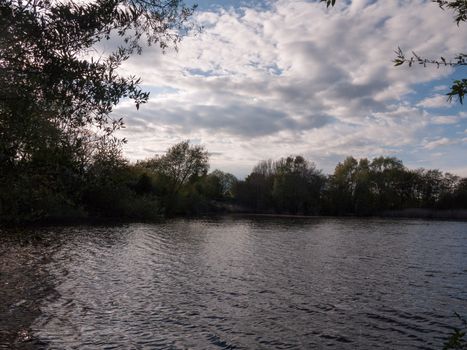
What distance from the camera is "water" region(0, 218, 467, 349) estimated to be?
12758 mm

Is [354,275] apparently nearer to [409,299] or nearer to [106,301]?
[409,299]

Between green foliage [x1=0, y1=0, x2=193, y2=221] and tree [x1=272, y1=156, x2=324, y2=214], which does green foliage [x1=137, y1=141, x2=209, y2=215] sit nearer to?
tree [x1=272, y1=156, x2=324, y2=214]

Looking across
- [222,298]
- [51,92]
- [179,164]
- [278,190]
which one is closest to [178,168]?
[179,164]

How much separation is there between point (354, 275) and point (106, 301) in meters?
14.8

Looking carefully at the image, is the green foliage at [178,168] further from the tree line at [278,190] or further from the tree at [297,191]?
the tree at [297,191]

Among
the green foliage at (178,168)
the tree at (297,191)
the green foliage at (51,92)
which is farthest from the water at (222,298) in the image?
the tree at (297,191)

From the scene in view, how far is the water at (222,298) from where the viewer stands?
41.9 feet

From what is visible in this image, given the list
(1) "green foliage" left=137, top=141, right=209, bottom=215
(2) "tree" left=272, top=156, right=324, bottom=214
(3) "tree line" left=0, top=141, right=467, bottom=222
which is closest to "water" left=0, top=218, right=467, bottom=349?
(3) "tree line" left=0, top=141, right=467, bottom=222

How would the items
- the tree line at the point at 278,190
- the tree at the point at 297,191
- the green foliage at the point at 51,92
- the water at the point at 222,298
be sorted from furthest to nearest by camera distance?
the tree at the point at 297,191 < the tree line at the point at 278,190 < the water at the point at 222,298 < the green foliage at the point at 51,92

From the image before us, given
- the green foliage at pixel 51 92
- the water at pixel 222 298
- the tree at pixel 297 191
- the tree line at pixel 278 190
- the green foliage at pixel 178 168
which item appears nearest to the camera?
the green foliage at pixel 51 92

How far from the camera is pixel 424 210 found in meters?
104

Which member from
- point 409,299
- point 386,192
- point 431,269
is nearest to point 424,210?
point 386,192

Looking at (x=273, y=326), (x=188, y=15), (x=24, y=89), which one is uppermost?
(x=188, y=15)

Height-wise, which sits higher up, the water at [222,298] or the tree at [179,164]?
the tree at [179,164]
